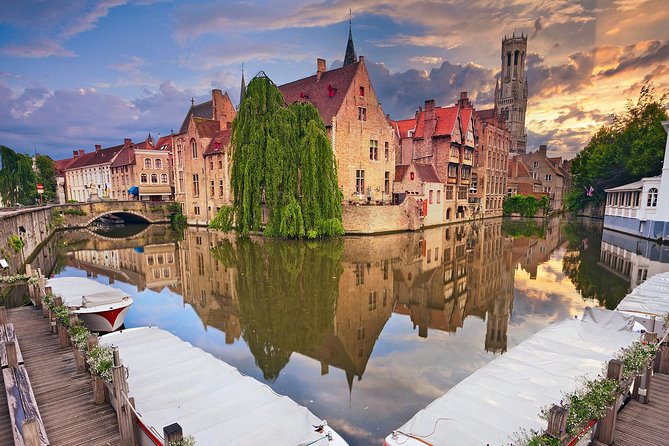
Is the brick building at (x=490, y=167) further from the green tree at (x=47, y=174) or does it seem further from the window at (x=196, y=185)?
the green tree at (x=47, y=174)

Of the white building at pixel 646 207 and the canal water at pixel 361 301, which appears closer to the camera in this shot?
the canal water at pixel 361 301

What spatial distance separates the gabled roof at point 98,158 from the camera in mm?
62791

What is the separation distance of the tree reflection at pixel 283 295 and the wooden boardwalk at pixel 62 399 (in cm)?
350

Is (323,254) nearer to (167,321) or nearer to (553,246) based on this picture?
(167,321)

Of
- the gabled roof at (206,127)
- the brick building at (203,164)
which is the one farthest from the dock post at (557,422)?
the gabled roof at (206,127)

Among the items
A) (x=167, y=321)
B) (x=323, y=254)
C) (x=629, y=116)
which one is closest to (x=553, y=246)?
(x=323, y=254)

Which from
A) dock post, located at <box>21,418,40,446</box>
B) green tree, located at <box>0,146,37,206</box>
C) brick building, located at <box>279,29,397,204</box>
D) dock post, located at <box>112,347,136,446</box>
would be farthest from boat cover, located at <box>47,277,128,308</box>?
green tree, located at <box>0,146,37,206</box>

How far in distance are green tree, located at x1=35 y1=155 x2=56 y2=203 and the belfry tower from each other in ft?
348

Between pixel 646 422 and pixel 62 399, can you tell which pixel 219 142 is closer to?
pixel 62 399

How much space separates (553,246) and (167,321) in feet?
92.3

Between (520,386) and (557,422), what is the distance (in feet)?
5.37

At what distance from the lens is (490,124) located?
51531mm

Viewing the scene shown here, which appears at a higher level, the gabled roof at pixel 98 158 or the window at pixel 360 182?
the gabled roof at pixel 98 158

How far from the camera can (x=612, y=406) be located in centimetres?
520
